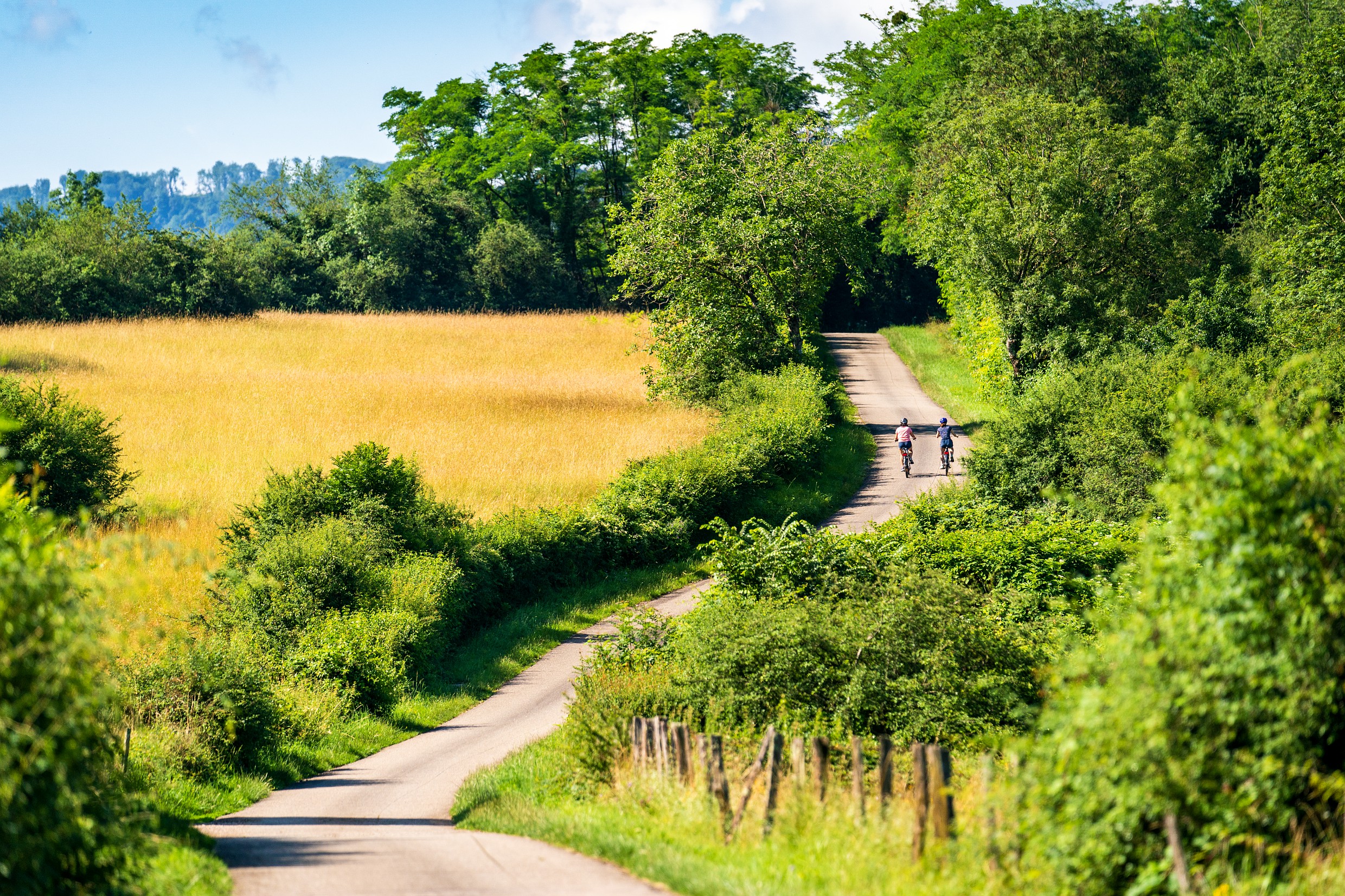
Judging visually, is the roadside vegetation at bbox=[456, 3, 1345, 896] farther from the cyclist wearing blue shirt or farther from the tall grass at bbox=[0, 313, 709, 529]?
the tall grass at bbox=[0, 313, 709, 529]

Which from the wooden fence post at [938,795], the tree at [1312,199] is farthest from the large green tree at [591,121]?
the wooden fence post at [938,795]

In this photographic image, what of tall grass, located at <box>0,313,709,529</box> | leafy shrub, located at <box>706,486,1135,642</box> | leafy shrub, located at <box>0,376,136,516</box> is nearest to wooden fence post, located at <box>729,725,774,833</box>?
leafy shrub, located at <box>706,486,1135,642</box>

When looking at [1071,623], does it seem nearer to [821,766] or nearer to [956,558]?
[956,558]

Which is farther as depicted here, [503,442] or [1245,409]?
[503,442]

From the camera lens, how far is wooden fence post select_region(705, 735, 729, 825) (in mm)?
10195

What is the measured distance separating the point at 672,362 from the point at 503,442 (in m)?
9.34

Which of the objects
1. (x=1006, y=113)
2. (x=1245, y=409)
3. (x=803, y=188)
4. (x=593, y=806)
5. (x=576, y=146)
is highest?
(x=576, y=146)

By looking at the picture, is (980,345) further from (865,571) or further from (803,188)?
(865,571)

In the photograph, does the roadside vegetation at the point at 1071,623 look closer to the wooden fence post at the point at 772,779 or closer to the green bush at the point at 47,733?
the wooden fence post at the point at 772,779

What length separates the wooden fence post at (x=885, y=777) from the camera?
30.5ft

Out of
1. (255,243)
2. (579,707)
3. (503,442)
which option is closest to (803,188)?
(503,442)

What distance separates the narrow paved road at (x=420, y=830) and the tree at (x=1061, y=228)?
21.9 metres

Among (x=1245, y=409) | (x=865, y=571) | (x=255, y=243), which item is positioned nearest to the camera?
(x=865, y=571)

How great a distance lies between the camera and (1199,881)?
24.4 feet
